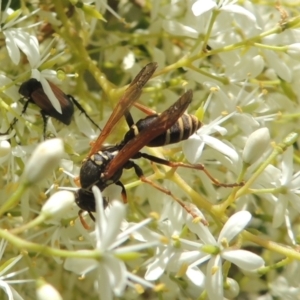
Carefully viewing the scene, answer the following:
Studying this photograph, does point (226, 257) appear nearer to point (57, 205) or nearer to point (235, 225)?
point (235, 225)

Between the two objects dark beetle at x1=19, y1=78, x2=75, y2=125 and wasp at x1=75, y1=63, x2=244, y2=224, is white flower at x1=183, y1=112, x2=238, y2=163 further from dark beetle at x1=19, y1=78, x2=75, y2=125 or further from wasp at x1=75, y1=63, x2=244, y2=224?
dark beetle at x1=19, y1=78, x2=75, y2=125

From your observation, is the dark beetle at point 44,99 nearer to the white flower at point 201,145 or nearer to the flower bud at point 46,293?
the white flower at point 201,145

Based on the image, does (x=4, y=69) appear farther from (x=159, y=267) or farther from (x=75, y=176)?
(x=159, y=267)

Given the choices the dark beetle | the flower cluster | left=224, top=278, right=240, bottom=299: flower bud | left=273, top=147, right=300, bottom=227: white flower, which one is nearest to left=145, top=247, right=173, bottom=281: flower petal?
the flower cluster

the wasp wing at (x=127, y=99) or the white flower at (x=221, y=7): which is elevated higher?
the white flower at (x=221, y=7)

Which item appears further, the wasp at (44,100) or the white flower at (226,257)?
the wasp at (44,100)

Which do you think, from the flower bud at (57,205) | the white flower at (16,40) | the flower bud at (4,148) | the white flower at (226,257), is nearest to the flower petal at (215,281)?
the white flower at (226,257)
